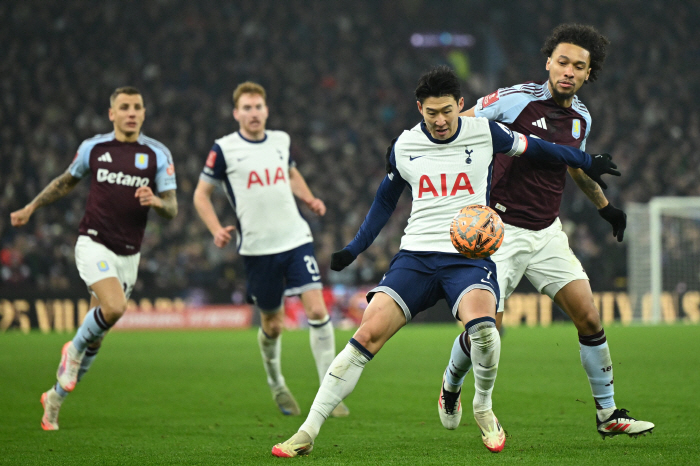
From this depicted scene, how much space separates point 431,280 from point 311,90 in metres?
22.7

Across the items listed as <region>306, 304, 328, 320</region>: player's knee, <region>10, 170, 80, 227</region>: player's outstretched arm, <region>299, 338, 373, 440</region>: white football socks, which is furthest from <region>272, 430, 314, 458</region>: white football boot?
<region>10, 170, 80, 227</region>: player's outstretched arm

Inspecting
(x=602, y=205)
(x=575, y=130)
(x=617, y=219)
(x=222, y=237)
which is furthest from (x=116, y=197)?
(x=617, y=219)

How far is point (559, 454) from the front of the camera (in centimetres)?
507

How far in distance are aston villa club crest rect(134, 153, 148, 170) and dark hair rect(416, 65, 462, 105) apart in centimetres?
300

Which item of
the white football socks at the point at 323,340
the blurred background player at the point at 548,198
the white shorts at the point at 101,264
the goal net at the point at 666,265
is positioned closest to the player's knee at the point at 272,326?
the white football socks at the point at 323,340

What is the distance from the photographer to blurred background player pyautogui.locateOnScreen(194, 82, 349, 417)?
300 inches

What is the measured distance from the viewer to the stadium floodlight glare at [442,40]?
2933 centimetres

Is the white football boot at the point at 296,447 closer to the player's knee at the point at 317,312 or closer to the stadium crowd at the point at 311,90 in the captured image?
the player's knee at the point at 317,312

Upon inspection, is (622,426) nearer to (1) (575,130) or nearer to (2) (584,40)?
(1) (575,130)

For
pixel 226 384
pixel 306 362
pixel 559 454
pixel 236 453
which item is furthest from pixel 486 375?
pixel 306 362

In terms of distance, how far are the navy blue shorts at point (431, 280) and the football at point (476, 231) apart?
7.5 inches

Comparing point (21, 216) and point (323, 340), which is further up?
point (21, 216)

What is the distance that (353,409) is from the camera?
7617 mm

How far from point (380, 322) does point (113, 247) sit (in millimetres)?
3003
